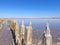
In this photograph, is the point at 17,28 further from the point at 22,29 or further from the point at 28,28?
the point at 28,28

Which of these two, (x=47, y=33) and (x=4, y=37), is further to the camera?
(x=4, y=37)

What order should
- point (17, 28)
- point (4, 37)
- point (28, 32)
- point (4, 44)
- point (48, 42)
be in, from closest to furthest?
1. point (48, 42)
2. point (28, 32)
3. point (17, 28)
4. point (4, 44)
5. point (4, 37)

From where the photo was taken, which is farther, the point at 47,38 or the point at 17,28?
the point at 17,28

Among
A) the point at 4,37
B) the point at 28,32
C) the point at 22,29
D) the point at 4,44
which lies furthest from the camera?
the point at 4,37

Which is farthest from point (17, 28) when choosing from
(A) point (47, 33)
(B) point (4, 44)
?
(B) point (4, 44)

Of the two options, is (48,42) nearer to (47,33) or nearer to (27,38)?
(47,33)

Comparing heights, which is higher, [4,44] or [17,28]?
[17,28]

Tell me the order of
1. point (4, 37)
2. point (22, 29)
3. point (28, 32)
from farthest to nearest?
point (4, 37), point (22, 29), point (28, 32)

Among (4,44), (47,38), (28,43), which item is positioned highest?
(47,38)

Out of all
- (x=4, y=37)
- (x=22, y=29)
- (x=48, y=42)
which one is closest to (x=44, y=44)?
(x=48, y=42)
